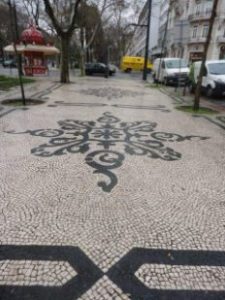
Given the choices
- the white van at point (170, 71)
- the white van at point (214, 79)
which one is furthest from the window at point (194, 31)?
the white van at point (214, 79)

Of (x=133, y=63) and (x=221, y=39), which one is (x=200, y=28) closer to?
(x=221, y=39)

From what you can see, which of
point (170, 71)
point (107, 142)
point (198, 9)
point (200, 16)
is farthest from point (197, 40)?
point (107, 142)

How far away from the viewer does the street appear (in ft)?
7.11

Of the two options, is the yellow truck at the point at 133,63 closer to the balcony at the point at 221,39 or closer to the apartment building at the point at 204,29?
the apartment building at the point at 204,29

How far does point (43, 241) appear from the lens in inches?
102

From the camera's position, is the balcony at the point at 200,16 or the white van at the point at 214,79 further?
the balcony at the point at 200,16

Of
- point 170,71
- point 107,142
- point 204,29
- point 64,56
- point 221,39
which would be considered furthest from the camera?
point 204,29

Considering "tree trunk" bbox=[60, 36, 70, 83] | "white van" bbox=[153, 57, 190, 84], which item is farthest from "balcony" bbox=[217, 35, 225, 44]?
"tree trunk" bbox=[60, 36, 70, 83]

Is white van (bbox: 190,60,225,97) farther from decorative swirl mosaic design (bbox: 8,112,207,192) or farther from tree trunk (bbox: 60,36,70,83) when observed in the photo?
tree trunk (bbox: 60,36,70,83)

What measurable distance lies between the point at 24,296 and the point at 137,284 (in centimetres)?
84

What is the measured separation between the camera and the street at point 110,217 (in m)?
2.17

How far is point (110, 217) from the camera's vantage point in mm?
2992

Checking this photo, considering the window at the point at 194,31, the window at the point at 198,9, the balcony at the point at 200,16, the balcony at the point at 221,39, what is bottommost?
the balcony at the point at 221,39

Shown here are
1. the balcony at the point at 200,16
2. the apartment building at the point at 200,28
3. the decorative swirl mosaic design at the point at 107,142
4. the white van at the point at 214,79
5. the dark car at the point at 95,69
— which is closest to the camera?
the decorative swirl mosaic design at the point at 107,142
